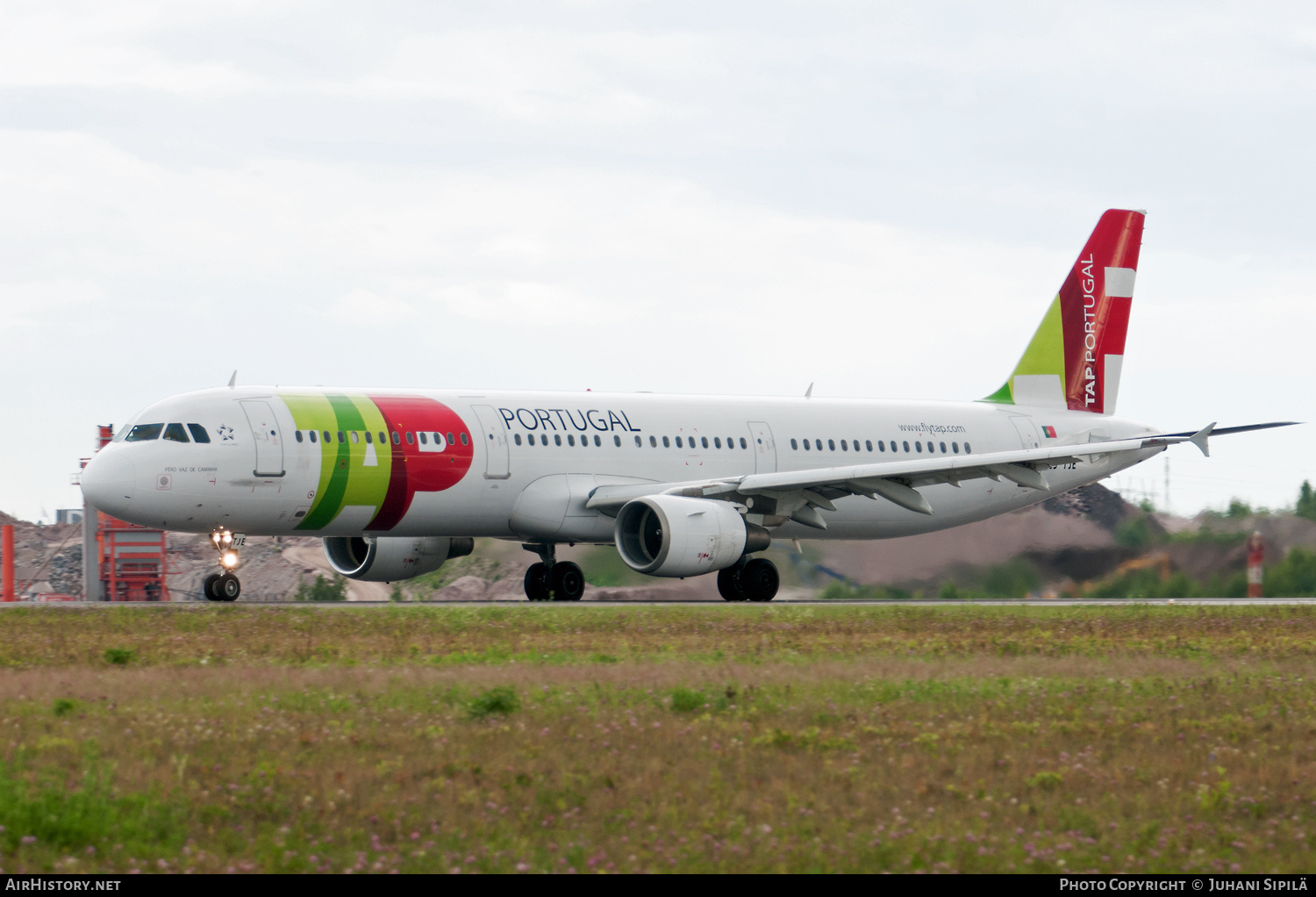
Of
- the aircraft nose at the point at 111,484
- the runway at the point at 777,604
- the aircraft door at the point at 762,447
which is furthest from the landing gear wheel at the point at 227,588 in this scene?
the aircraft door at the point at 762,447

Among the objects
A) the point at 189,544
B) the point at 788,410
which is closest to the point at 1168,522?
the point at 788,410

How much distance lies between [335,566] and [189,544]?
64.6 ft

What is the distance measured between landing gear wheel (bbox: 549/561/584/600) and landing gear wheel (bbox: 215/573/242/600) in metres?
6.39

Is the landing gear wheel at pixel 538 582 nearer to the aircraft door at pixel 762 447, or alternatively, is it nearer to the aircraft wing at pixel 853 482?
the aircraft wing at pixel 853 482

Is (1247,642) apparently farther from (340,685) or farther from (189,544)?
(189,544)

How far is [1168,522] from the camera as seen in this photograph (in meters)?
31.5

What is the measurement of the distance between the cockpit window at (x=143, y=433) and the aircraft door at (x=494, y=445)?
5.52m

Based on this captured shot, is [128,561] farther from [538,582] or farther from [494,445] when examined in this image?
[494,445]

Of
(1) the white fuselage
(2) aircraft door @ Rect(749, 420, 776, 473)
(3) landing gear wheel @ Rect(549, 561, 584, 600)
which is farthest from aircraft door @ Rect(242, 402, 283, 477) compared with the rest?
(2) aircraft door @ Rect(749, 420, 776, 473)

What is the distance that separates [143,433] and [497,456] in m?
5.99

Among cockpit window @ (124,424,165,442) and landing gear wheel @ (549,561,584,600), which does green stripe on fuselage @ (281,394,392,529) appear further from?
landing gear wheel @ (549,561,584,600)

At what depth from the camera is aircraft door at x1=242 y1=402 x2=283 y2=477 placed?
2458 cm

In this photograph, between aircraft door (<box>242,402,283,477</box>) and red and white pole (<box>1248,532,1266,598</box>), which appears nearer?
aircraft door (<box>242,402,283,477</box>)

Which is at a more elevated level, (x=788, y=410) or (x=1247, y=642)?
(x=788, y=410)
